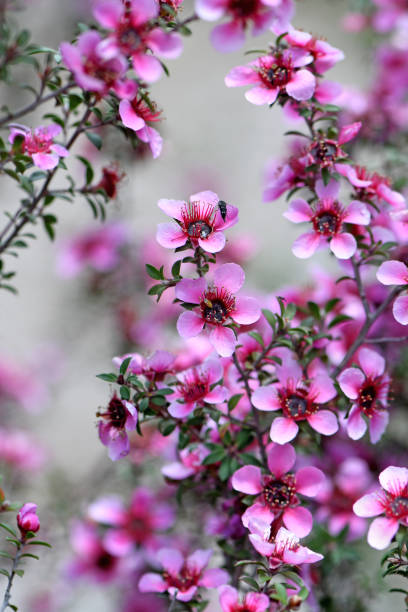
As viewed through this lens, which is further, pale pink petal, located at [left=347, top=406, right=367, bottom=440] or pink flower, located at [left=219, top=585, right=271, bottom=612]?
pale pink petal, located at [left=347, top=406, right=367, bottom=440]

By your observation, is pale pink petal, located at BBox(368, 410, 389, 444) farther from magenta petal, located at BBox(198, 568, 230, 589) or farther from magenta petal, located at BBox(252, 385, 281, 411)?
magenta petal, located at BBox(198, 568, 230, 589)

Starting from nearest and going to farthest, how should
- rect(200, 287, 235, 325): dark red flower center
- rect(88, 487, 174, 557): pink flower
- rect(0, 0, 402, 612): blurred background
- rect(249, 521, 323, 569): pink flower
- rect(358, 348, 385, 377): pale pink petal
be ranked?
rect(249, 521, 323, 569): pink flower → rect(200, 287, 235, 325): dark red flower center → rect(358, 348, 385, 377): pale pink petal → rect(88, 487, 174, 557): pink flower → rect(0, 0, 402, 612): blurred background

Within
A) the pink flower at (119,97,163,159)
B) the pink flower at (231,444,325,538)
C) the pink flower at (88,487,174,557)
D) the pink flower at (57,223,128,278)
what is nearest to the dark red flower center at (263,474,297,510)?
the pink flower at (231,444,325,538)

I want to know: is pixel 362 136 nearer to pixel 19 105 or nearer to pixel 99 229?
pixel 99 229

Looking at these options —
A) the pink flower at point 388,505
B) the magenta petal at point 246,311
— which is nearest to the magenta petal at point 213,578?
the pink flower at point 388,505

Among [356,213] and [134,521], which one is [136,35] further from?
[134,521]

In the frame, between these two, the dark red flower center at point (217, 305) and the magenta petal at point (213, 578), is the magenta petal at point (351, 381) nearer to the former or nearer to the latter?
the dark red flower center at point (217, 305)

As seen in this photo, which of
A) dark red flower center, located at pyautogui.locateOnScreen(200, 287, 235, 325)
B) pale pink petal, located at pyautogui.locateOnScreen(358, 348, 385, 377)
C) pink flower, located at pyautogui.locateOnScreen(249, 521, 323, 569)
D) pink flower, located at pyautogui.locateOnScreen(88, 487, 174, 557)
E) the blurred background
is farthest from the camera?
the blurred background
